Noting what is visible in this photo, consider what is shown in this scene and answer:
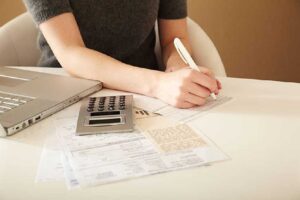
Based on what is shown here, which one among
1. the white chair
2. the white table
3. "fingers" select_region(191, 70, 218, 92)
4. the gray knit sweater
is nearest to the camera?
the white table

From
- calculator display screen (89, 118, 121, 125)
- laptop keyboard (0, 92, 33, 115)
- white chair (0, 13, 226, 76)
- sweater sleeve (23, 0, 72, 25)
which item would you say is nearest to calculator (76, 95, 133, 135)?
calculator display screen (89, 118, 121, 125)

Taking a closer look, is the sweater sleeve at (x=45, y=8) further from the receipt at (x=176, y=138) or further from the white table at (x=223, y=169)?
the receipt at (x=176, y=138)

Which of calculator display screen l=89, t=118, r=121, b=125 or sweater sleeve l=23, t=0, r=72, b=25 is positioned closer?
calculator display screen l=89, t=118, r=121, b=125

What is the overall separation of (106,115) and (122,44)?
440 millimetres

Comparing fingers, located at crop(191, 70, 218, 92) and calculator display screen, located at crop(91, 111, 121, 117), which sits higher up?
fingers, located at crop(191, 70, 218, 92)

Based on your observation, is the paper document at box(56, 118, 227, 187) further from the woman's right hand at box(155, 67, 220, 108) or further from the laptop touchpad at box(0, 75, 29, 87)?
the laptop touchpad at box(0, 75, 29, 87)

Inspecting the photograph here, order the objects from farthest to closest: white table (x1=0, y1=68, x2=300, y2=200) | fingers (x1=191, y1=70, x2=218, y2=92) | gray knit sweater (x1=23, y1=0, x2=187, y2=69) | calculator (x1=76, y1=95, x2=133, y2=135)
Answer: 1. gray knit sweater (x1=23, y1=0, x2=187, y2=69)
2. fingers (x1=191, y1=70, x2=218, y2=92)
3. calculator (x1=76, y1=95, x2=133, y2=135)
4. white table (x1=0, y1=68, x2=300, y2=200)

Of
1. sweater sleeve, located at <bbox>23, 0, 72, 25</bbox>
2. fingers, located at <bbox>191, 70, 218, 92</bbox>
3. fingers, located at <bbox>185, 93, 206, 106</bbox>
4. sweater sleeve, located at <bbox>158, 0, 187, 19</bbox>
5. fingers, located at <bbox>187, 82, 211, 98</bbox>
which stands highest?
sweater sleeve, located at <bbox>23, 0, 72, 25</bbox>

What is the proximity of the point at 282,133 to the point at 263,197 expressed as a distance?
17 cm

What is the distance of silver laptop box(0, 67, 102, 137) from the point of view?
1.99 feet

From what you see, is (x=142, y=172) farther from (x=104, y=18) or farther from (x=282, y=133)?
(x=104, y=18)

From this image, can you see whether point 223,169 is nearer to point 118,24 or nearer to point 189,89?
point 189,89

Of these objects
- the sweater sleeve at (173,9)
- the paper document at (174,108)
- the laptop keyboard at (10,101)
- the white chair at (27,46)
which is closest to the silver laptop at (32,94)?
the laptop keyboard at (10,101)

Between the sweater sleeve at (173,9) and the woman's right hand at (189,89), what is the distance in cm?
44
